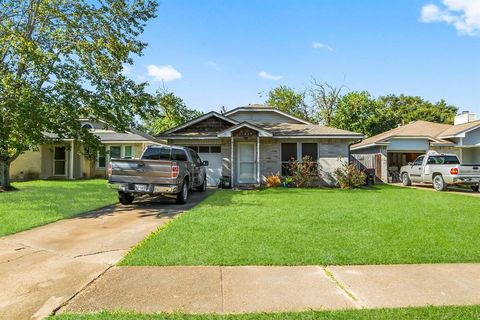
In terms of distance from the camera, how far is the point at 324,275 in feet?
14.3

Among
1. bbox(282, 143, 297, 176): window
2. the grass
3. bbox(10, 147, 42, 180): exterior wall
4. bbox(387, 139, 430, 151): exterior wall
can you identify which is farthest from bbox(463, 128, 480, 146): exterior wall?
bbox(10, 147, 42, 180): exterior wall

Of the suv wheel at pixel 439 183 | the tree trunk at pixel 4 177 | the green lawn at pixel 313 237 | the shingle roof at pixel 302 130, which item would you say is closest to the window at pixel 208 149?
the shingle roof at pixel 302 130

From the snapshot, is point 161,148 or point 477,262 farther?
point 161,148

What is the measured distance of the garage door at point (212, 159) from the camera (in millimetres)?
18078

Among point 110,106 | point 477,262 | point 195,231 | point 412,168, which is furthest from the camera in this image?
point 412,168

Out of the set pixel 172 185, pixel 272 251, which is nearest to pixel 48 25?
pixel 172 185

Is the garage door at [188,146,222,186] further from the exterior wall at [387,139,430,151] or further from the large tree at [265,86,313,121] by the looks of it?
the large tree at [265,86,313,121]

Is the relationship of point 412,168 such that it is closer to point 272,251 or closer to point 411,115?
point 272,251

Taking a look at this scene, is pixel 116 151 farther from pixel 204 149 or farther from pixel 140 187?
pixel 140 187

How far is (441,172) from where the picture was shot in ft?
54.2

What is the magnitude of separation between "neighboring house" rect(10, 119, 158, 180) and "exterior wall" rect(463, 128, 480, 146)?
22589 mm

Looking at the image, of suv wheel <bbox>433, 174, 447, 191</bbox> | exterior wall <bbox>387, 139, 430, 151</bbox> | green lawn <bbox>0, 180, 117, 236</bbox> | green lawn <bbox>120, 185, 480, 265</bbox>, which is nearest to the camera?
green lawn <bbox>120, 185, 480, 265</bbox>

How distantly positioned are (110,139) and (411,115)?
44143 mm

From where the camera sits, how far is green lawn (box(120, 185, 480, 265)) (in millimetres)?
4992
